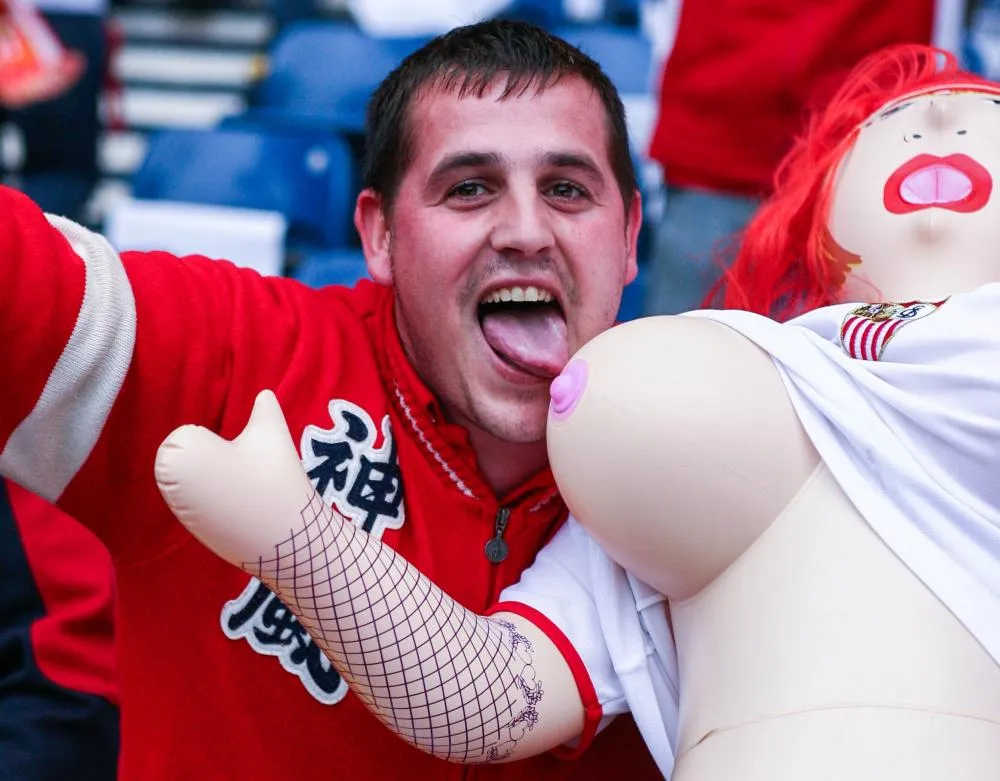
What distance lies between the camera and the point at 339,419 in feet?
3.88

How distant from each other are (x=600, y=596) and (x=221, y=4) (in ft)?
13.3

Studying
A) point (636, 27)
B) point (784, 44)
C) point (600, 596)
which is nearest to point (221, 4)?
point (636, 27)

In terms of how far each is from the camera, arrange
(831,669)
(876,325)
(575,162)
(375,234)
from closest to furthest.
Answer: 1. (831,669)
2. (876,325)
3. (575,162)
4. (375,234)

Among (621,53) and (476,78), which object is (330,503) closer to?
(476,78)

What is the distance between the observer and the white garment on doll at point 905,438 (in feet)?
3.03

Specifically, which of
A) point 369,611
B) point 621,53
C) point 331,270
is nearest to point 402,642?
point 369,611

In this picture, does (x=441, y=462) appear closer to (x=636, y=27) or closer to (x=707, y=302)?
(x=707, y=302)

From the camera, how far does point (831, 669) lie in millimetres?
892

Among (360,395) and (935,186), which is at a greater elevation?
(935,186)

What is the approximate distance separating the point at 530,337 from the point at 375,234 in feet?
0.84

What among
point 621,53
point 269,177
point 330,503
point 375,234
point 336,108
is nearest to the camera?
point 330,503

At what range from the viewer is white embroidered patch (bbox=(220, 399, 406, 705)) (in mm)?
1138

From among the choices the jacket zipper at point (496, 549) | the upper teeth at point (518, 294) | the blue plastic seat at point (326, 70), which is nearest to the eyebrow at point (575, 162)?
the upper teeth at point (518, 294)

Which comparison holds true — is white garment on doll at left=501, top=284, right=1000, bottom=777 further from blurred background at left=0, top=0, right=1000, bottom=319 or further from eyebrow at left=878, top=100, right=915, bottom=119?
blurred background at left=0, top=0, right=1000, bottom=319
